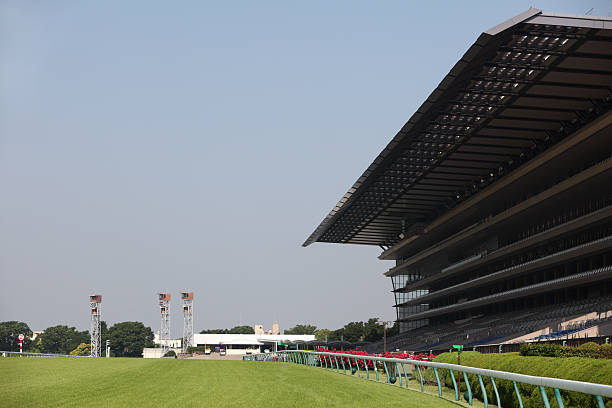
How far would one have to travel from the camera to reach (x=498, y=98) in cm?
3897

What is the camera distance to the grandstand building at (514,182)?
34094mm

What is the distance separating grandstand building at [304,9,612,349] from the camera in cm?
3409

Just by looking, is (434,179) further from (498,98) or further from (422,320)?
(422,320)

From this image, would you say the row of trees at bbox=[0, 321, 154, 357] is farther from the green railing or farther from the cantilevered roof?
the green railing

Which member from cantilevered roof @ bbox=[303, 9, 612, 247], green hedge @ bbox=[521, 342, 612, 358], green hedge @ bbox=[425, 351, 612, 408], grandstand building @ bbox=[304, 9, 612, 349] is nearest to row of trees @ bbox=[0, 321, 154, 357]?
grandstand building @ bbox=[304, 9, 612, 349]

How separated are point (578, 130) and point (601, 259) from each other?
910cm

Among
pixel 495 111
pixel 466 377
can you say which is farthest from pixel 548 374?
pixel 495 111

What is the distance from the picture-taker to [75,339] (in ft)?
597

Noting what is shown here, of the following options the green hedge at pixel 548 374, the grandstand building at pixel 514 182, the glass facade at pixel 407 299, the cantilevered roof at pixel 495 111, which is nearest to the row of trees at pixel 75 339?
the glass facade at pixel 407 299

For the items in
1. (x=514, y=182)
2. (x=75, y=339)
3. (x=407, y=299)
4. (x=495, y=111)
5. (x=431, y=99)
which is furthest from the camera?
(x=75, y=339)

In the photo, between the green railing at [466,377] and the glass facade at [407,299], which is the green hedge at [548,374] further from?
the glass facade at [407,299]

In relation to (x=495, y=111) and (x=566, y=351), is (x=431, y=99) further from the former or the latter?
(x=566, y=351)

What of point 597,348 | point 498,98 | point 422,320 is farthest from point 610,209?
point 422,320

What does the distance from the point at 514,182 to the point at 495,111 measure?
8965mm
